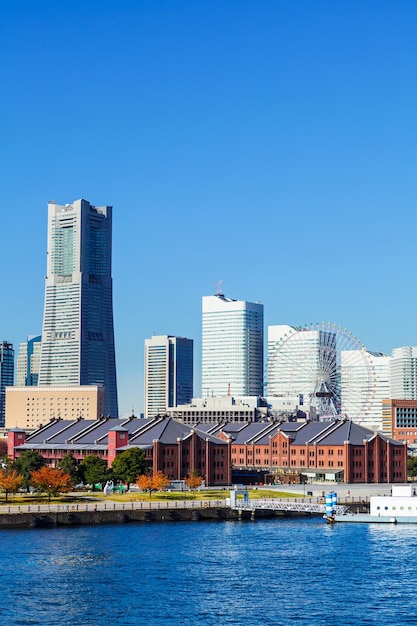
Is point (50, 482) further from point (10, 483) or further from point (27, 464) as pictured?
point (27, 464)

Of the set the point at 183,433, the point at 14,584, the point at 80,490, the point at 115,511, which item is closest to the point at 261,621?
the point at 14,584

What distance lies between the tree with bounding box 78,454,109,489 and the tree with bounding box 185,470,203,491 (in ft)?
41.6

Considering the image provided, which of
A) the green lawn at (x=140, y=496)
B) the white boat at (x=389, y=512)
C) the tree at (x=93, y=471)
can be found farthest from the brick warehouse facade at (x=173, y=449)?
the white boat at (x=389, y=512)

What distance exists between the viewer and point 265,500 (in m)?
162

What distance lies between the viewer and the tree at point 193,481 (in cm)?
17388

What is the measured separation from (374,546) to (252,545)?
515 inches

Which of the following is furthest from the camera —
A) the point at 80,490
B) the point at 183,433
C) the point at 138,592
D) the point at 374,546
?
the point at 183,433

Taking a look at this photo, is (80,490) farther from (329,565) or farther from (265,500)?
(329,565)

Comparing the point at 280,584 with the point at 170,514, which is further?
the point at 170,514

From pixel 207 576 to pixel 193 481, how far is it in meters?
74.0

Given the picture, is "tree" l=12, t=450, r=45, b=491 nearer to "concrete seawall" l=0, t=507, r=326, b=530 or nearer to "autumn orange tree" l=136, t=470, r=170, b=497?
"autumn orange tree" l=136, t=470, r=170, b=497

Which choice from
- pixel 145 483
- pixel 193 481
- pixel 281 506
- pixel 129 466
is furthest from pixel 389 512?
pixel 129 466

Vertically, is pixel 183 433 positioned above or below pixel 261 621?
above

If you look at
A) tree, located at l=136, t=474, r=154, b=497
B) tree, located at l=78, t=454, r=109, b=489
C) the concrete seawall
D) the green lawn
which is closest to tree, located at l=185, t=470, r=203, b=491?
the green lawn
